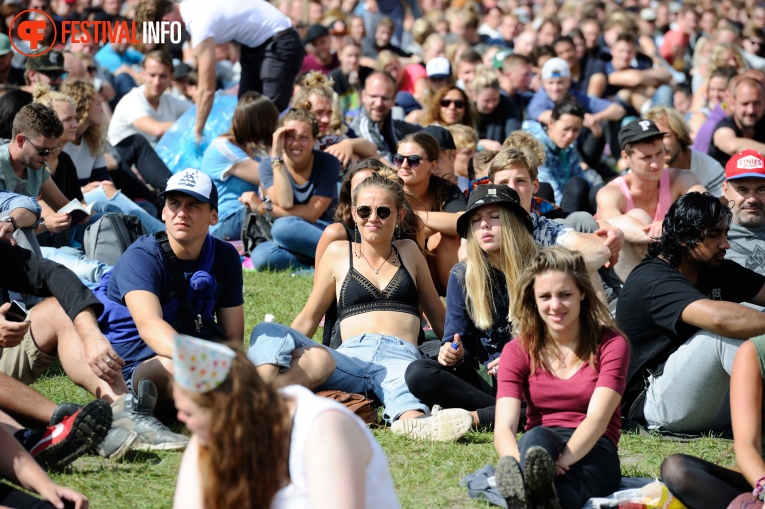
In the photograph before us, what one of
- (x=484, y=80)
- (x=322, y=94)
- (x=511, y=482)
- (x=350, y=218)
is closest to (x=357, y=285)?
(x=350, y=218)

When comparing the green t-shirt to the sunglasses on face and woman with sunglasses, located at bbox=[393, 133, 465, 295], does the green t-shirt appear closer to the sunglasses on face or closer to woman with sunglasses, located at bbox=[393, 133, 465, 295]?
the sunglasses on face

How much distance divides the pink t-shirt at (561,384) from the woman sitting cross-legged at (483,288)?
2.98 ft

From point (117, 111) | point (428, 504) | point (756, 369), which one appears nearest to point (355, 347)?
point (428, 504)

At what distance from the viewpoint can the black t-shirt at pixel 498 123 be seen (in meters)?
10.4

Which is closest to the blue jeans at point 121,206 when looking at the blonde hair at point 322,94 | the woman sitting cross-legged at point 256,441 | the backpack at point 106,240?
the backpack at point 106,240

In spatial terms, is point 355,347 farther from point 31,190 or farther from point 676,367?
point 31,190

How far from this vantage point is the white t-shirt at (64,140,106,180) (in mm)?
8305

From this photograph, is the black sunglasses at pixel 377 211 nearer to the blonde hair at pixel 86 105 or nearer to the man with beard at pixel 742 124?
the blonde hair at pixel 86 105

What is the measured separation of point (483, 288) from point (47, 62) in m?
5.98

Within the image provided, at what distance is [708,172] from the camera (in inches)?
327

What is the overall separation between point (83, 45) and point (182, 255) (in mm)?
8412

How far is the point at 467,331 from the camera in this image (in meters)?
5.27

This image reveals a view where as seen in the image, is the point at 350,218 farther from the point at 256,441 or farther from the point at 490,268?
the point at 256,441

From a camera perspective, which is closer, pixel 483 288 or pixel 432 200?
pixel 483 288
